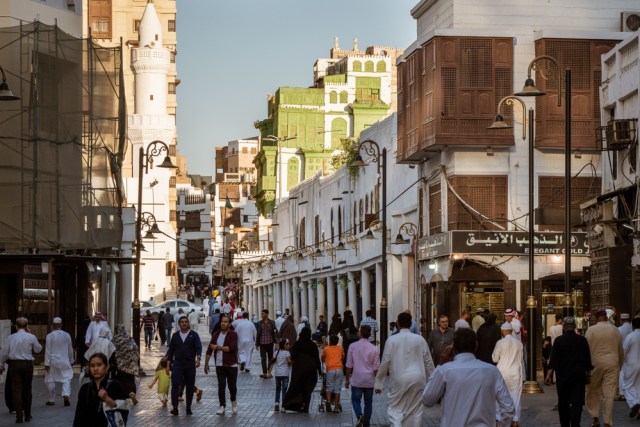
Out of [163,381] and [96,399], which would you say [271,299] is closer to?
[163,381]

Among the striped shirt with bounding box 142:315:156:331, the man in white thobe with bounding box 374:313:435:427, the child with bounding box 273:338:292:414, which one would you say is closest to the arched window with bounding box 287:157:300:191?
the striped shirt with bounding box 142:315:156:331

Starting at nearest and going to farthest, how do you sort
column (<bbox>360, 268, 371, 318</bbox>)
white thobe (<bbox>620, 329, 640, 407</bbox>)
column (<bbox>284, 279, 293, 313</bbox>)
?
white thobe (<bbox>620, 329, 640, 407</bbox>)
column (<bbox>360, 268, 371, 318</bbox>)
column (<bbox>284, 279, 293, 313</bbox>)

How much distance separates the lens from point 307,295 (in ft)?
235

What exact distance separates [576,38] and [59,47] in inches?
563

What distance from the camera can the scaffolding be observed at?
33.9 metres

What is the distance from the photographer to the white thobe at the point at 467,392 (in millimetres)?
10828

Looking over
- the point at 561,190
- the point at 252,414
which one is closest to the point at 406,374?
the point at 252,414

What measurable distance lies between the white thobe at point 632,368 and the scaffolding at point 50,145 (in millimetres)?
16300

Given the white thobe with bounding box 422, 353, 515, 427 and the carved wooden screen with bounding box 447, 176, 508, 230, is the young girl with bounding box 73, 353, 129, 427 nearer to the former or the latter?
the white thobe with bounding box 422, 353, 515, 427

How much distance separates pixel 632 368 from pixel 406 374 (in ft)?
20.7

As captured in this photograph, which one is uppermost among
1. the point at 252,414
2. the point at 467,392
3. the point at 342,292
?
the point at 342,292

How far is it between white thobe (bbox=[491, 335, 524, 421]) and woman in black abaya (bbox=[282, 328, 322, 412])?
4380 millimetres

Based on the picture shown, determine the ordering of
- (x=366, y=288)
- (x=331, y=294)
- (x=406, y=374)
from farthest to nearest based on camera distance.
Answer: (x=331, y=294) → (x=366, y=288) → (x=406, y=374)

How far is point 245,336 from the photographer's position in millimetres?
37344
